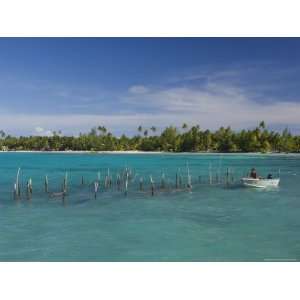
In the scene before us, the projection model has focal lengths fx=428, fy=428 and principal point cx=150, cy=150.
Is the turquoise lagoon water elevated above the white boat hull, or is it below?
below

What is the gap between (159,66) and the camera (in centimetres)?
727

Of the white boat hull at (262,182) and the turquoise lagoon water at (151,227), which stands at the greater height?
the white boat hull at (262,182)

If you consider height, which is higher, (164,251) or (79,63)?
(79,63)

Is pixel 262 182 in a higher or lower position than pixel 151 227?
higher

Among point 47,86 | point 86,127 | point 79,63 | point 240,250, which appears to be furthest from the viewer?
point 86,127

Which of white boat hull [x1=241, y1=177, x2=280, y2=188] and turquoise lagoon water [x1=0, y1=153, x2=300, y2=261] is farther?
white boat hull [x1=241, y1=177, x2=280, y2=188]

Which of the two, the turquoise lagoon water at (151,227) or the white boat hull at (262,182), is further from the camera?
the white boat hull at (262,182)

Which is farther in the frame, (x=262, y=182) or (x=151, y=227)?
(x=262, y=182)
